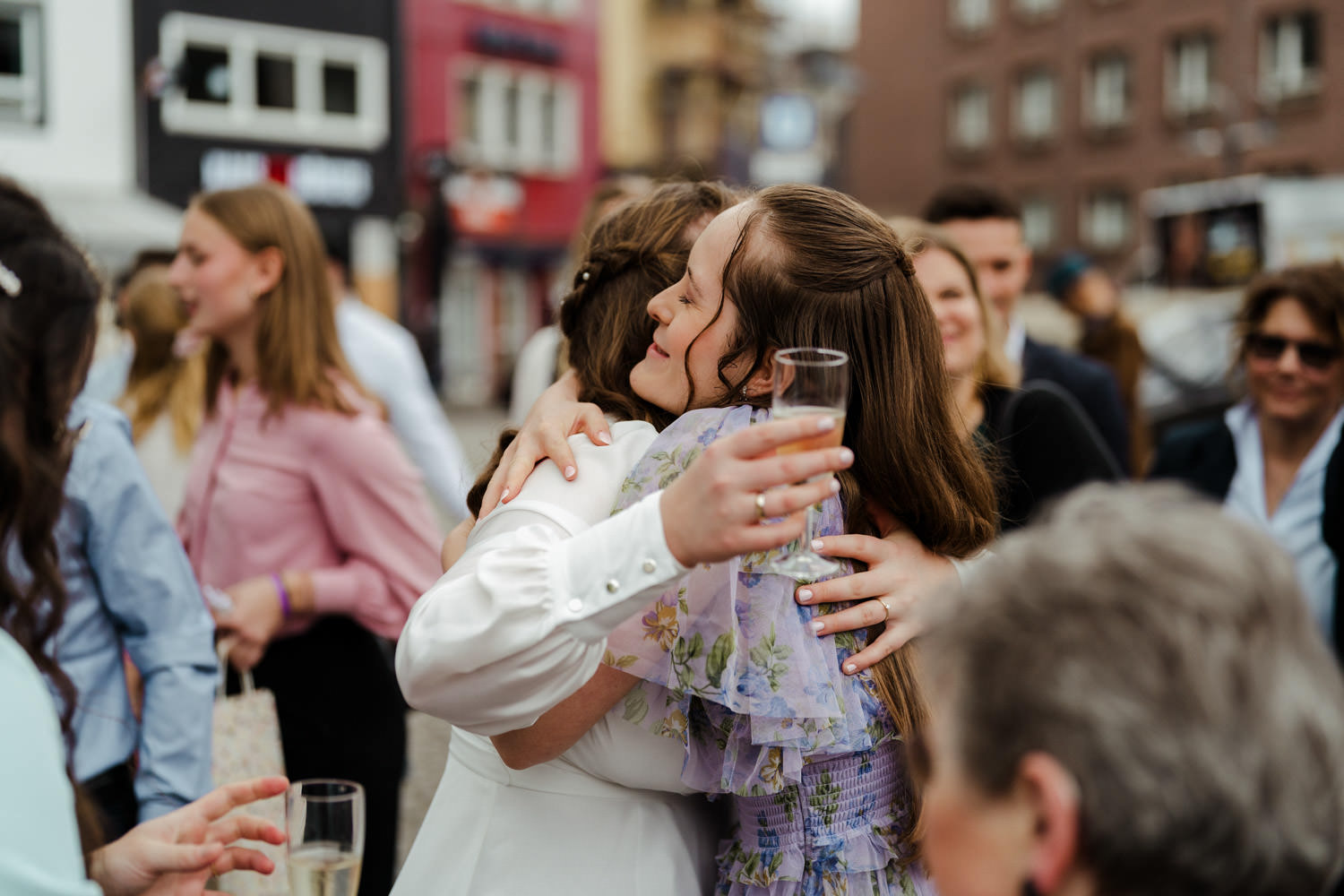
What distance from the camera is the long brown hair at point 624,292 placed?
2.04 meters

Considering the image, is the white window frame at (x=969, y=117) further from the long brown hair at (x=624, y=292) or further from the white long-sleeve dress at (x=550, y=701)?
the white long-sleeve dress at (x=550, y=701)

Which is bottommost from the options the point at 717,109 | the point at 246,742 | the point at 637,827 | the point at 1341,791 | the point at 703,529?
the point at 246,742

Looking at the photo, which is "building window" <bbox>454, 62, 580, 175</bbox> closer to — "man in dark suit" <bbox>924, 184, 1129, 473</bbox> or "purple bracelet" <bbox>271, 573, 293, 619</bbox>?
"man in dark suit" <bbox>924, 184, 1129, 473</bbox>

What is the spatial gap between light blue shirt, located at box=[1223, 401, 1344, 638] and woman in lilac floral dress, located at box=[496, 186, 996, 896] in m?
Answer: 2.45

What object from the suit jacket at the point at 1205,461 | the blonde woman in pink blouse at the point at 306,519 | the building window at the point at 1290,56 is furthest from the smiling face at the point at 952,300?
the building window at the point at 1290,56

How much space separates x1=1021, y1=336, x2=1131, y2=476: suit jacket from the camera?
4.37m

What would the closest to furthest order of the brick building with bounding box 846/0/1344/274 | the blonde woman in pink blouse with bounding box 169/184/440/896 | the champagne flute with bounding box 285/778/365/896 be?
1. the champagne flute with bounding box 285/778/365/896
2. the blonde woman in pink blouse with bounding box 169/184/440/896
3. the brick building with bounding box 846/0/1344/274

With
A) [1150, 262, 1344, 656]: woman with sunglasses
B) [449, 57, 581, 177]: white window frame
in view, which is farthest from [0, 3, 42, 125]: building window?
[1150, 262, 1344, 656]: woman with sunglasses

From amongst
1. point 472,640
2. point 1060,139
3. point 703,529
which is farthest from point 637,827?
point 1060,139

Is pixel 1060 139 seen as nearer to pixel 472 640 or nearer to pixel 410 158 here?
pixel 410 158

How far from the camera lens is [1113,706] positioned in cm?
98

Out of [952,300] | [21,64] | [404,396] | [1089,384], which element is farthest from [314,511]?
[21,64]

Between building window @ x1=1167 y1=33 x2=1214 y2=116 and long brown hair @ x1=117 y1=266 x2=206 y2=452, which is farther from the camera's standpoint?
building window @ x1=1167 y1=33 x2=1214 y2=116

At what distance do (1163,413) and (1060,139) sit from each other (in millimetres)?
27597
